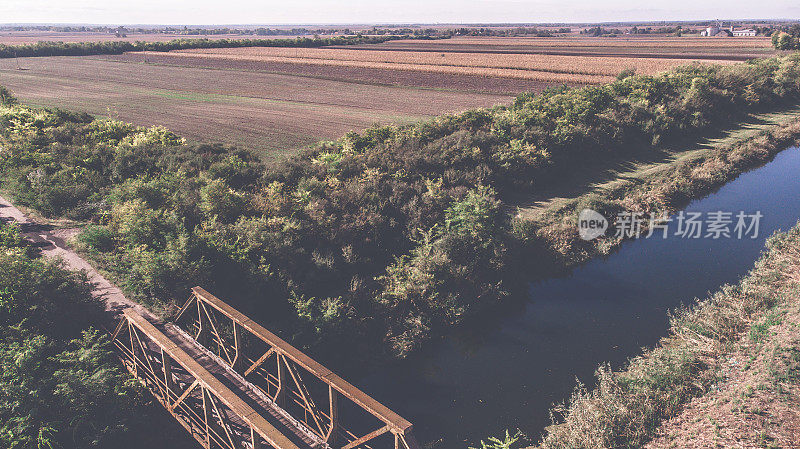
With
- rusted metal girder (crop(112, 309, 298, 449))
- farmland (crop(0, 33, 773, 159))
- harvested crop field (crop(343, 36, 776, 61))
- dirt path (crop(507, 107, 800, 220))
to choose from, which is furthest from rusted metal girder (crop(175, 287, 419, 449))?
harvested crop field (crop(343, 36, 776, 61))

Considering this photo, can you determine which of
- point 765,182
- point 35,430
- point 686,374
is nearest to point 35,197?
point 35,430

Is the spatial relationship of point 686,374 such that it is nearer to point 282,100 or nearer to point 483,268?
point 483,268

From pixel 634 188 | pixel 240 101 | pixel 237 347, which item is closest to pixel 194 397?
pixel 237 347

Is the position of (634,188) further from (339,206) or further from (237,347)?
(237,347)

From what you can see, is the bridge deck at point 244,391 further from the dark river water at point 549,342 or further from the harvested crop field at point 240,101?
the harvested crop field at point 240,101

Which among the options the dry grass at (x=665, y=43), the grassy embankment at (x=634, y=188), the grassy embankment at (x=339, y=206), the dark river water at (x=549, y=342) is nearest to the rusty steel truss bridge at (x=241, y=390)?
the grassy embankment at (x=339, y=206)
